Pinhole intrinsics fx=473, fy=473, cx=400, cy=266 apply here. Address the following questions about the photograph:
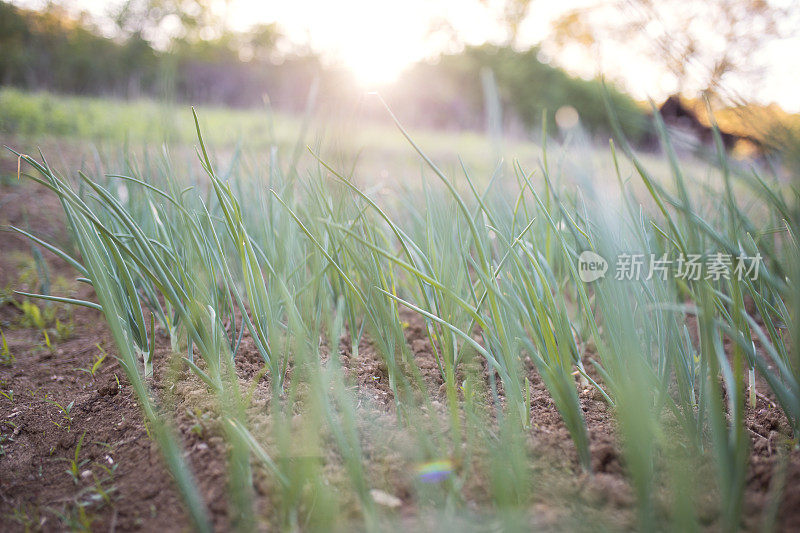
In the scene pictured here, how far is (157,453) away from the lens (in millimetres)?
733

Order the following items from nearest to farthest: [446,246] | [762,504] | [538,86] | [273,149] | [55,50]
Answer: [762,504]
[446,246]
[273,149]
[55,50]
[538,86]

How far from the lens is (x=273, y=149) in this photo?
1.18m

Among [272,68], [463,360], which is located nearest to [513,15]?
[272,68]

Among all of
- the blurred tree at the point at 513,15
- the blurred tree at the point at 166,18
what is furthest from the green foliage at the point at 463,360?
the blurred tree at the point at 513,15

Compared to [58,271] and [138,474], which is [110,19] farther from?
[138,474]

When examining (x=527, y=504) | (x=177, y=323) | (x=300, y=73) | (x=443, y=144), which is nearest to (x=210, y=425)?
(x=177, y=323)

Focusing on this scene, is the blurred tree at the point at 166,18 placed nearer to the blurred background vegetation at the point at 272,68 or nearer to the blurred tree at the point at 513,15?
the blurred background vegetation at the point at 272,68

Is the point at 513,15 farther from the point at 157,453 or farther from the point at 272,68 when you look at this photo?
the point at 157,453

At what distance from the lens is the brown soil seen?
619 mm

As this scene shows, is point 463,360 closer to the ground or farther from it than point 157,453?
farther from it

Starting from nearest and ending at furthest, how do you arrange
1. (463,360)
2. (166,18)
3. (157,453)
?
(157,453) → (463,360) → (166,18)

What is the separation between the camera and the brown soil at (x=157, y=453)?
2.03 feet

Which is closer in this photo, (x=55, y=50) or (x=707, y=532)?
(x=707, y=532)

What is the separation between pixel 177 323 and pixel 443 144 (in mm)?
6800
